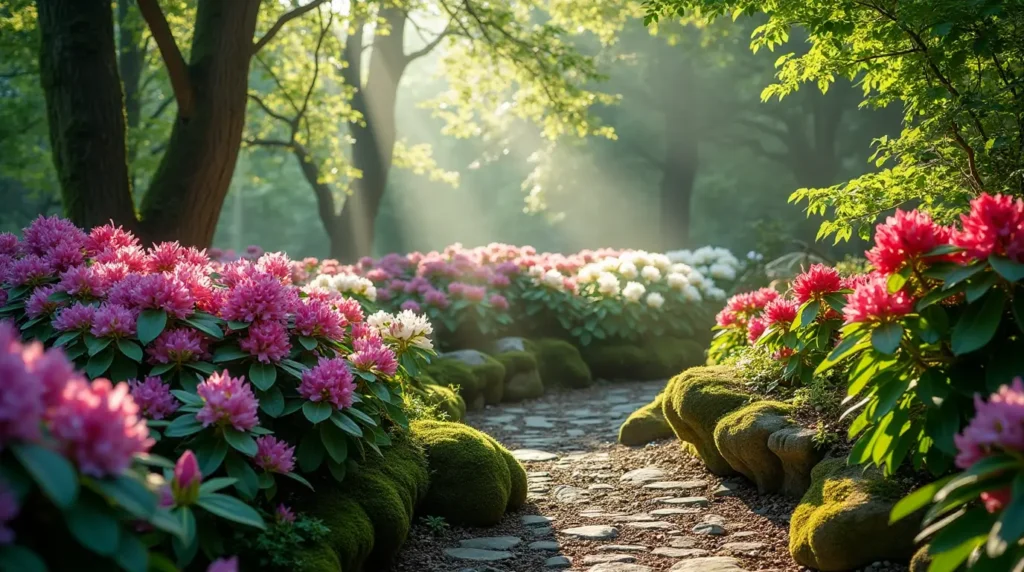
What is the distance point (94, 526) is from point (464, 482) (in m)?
2.98

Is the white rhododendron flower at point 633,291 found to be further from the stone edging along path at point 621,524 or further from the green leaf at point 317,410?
the green leaf at point 317,410

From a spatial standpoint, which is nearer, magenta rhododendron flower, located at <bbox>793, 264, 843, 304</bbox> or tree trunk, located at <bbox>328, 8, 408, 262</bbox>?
magenta rhododendron flower, located at <bbox>793, 264, 843, 304</bbox>

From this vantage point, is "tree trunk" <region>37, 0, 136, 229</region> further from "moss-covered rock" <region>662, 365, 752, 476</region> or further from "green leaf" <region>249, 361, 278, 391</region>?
"moss-covered rock" <region>662, 365, 752, 476</region>

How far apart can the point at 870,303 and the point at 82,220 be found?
6.17m

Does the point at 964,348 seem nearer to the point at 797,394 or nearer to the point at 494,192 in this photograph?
the point at 797,394

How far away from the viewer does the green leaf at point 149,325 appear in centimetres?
348

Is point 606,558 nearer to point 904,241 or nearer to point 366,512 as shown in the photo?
point 366,512

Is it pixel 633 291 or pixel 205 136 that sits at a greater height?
pixel 205 136

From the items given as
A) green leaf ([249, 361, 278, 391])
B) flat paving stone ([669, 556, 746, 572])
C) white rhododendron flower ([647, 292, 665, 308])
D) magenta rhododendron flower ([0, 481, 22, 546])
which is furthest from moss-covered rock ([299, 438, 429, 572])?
white rhododendron flower ([647, 292, 665, 308])

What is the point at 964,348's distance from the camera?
2730mm

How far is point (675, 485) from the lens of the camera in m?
5.57

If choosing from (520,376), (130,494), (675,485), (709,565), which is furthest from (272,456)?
(520,376)

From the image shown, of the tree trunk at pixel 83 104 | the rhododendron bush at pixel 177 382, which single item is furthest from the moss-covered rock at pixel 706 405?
the tree trunk at pixel 83 104

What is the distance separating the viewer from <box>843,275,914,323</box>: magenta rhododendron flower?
3014mm
